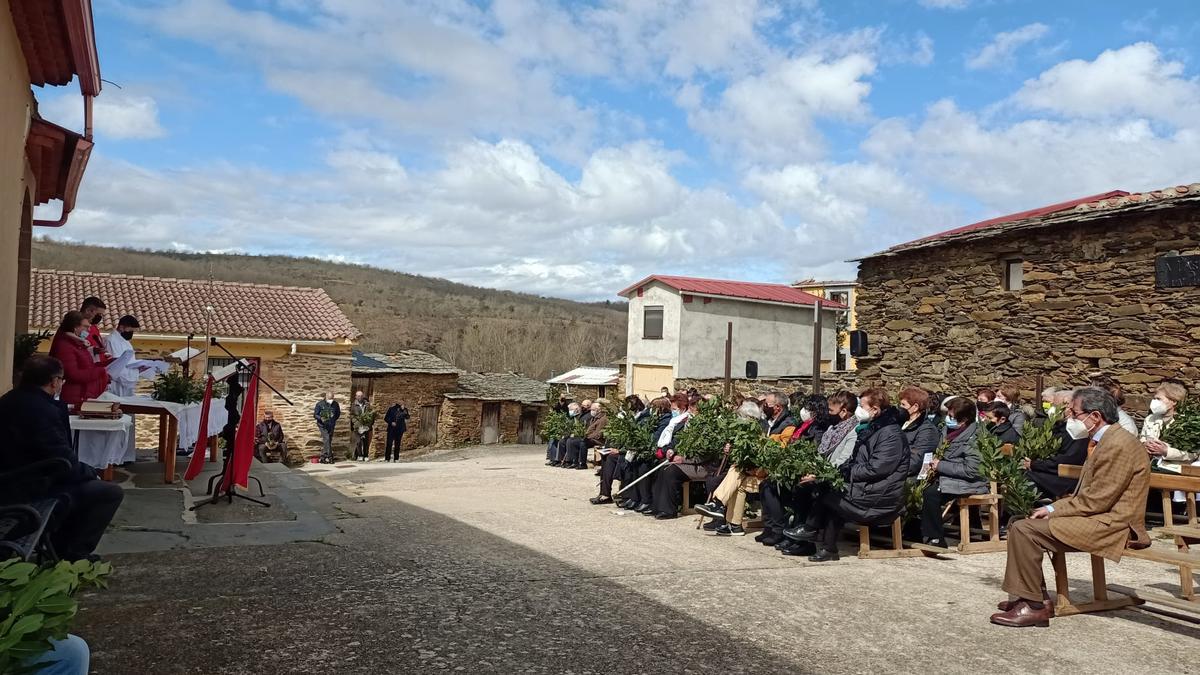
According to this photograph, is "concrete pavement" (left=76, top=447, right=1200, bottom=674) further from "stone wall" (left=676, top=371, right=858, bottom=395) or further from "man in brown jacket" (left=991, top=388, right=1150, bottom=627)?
"stone wall" (left=676, top=371, right=858, bottom=395)

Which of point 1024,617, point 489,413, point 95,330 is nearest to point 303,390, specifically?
point 489,413

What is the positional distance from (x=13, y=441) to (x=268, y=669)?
2123 millimetres

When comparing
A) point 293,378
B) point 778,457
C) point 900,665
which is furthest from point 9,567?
point 293,378

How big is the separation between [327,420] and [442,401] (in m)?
8.40

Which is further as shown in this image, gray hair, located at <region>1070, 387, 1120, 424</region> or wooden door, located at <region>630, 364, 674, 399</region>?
wooden door, located at <region>630, 364, 674, 399</region>

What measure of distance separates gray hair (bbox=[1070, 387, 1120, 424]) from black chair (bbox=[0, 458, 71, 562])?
5457 mm

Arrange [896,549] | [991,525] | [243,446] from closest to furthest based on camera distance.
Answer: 1. [896,549]
2. [991,525]
3. [243,446]

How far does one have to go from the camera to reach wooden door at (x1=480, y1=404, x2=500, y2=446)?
1223 inches

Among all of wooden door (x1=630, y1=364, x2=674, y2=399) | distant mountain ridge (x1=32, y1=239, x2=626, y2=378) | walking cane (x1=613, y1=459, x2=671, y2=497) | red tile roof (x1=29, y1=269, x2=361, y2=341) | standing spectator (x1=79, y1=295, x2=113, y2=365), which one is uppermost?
distant mountain ridge (x1=32, y1=239, x2=626, y2=378)

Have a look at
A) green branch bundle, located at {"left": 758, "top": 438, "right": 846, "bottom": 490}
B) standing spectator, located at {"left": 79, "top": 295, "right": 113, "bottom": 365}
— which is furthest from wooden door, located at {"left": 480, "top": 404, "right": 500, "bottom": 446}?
green branch bundle, located at {"left": 758, "top": 438, "right": 846, "bottom": 490}

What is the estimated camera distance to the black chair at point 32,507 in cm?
364

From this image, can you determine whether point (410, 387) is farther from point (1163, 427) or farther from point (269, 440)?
point (1163, 427)

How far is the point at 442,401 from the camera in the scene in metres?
30.2

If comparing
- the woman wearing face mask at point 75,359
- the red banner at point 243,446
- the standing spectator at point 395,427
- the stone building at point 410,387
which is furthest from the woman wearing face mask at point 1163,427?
the stone building at point 410,387
